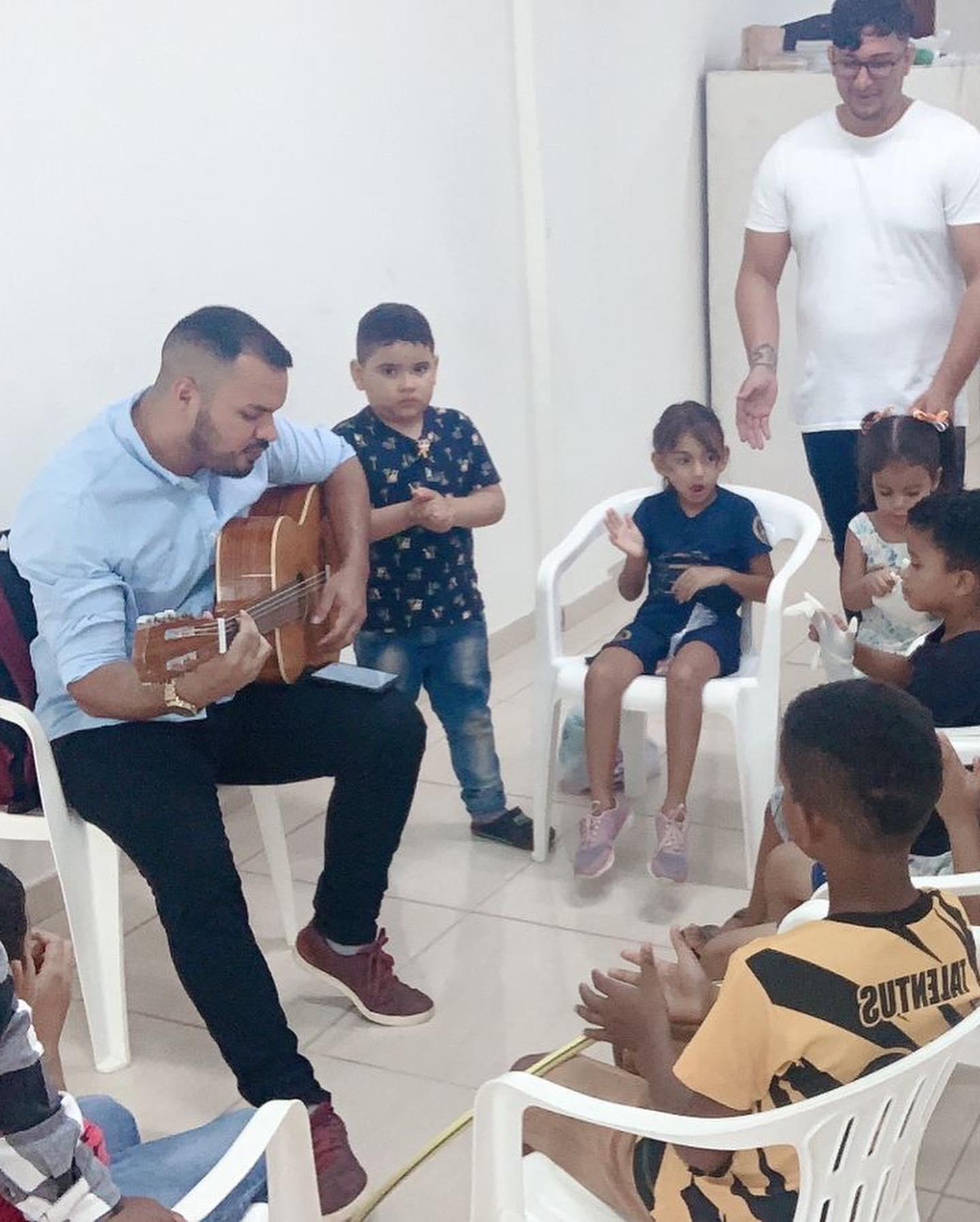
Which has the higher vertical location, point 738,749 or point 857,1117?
point 857,1117

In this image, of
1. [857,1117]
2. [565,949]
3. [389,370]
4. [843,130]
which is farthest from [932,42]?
[857,1117]

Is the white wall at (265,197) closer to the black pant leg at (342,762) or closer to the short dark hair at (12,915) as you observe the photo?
the black pant leg at (342,762)

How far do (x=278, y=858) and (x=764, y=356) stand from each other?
4.66 ft

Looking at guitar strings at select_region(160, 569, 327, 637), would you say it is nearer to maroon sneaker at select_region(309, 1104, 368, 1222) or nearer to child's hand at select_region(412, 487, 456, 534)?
child's hand at select_region(412, 487, 456, 534)

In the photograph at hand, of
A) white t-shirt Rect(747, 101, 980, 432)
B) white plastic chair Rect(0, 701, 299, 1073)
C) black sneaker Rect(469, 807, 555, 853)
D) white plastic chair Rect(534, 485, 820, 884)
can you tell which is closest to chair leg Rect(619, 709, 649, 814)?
white plastic chair Rect(534, 485, 820, 884)

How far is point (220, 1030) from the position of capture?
227 centimetres

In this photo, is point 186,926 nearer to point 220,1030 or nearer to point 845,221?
point 220,1030

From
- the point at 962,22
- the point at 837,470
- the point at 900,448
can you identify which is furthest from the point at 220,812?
the point at 962,22

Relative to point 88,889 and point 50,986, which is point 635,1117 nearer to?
point 50,986

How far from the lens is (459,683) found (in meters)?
3.18

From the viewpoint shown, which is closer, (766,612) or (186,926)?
(186,926)

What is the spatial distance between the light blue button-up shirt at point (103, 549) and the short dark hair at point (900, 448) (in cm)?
116

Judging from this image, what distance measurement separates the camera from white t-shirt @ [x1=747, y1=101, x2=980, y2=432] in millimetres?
3053

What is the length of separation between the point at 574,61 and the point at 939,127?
1.57 meters
